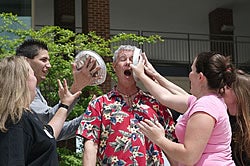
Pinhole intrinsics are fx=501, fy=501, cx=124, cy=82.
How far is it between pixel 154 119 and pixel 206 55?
0.77m

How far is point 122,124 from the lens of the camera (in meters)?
3.90

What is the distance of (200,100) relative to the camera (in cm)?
335

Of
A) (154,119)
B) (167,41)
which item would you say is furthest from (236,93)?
(167,41)

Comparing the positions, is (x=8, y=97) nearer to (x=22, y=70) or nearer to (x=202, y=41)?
(x=22, y=70)

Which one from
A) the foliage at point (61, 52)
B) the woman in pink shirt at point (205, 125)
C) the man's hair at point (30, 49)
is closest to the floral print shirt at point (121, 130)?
the woman in pink shirt at point (205, 125)

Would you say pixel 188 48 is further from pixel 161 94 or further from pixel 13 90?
pixel 13 90

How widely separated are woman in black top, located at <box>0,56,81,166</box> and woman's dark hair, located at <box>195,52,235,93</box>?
1137 mm

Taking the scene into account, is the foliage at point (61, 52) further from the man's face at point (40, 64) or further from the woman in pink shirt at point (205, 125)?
the woman in pink shirt at point (205, 125)

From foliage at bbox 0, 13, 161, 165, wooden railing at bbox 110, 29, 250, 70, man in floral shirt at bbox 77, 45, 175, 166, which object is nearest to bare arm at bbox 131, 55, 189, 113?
man in floral shirt at bbox 77, 45, 175, 166

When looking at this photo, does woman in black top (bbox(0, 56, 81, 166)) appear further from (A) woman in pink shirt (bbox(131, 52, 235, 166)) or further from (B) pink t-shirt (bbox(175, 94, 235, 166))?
(B) pink t-shirt (bbox(175, 94, 235, 166))

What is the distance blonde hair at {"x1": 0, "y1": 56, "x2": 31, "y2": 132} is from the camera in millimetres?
3051

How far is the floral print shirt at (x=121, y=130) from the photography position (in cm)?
384

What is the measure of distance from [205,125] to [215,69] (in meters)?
0.45

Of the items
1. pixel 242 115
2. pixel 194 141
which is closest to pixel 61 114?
pixel 194 141
